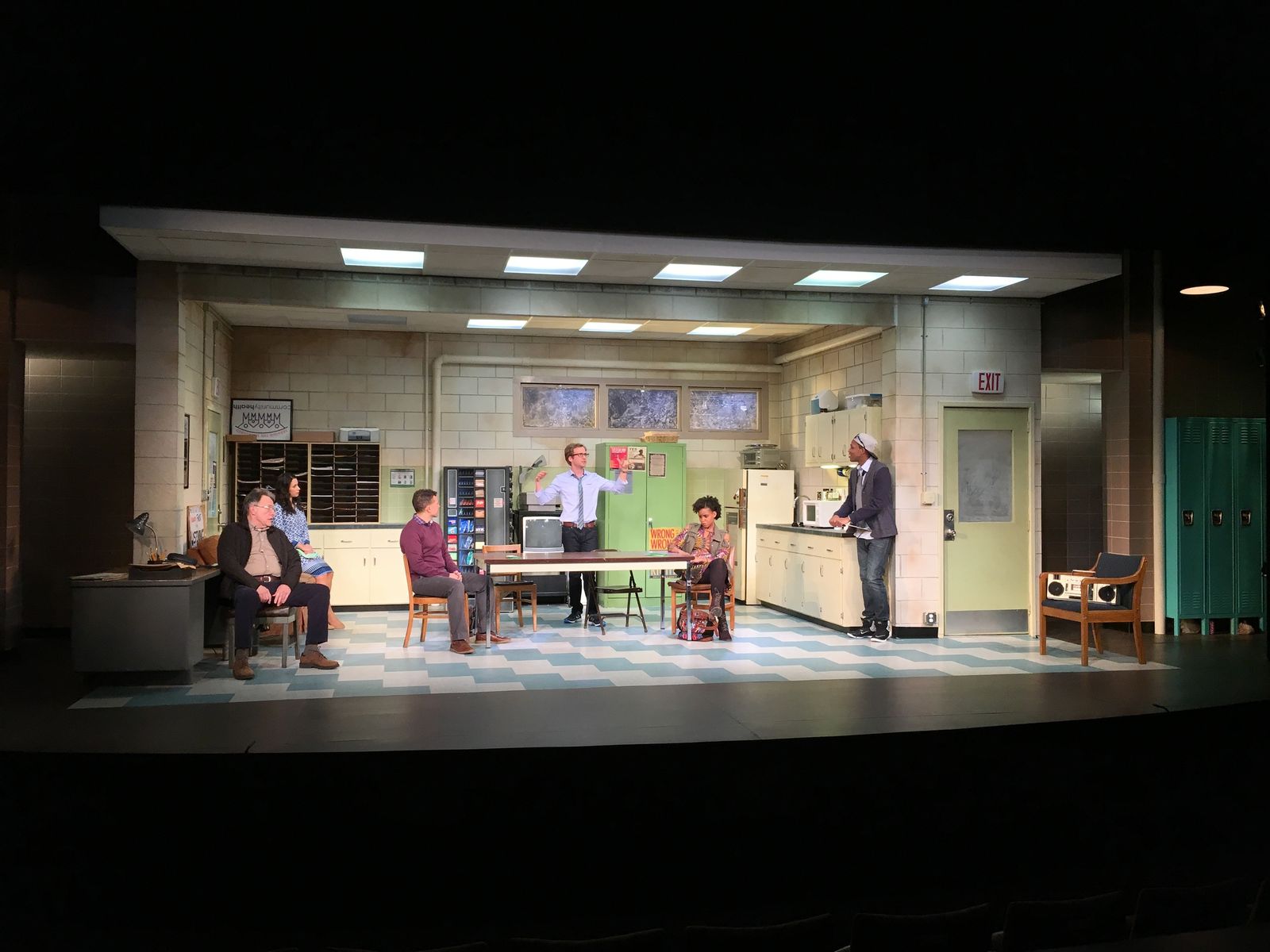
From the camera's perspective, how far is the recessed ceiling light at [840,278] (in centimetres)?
796

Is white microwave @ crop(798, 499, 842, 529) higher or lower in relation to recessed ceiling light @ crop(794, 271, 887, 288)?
lower

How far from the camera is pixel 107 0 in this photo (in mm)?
2641

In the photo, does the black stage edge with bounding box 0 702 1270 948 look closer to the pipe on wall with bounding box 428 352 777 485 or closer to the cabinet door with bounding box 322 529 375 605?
the cabinet door with bounding box 322 529 375 605

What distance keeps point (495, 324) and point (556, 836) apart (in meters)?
8.39

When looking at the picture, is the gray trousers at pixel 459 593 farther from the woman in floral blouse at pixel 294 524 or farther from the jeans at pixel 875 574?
the jeans at pixel 875 574

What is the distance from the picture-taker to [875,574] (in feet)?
29.0

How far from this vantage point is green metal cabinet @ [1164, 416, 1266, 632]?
9070 mm

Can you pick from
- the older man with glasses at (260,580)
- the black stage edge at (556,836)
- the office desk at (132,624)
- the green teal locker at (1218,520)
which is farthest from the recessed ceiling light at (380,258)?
the green teal locker at (1218,520)

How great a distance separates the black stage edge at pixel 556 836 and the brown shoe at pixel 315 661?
16.4 feet

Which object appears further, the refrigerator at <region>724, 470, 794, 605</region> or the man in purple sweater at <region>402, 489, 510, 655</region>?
the refrigerator at <region>724, 470, 794, 605</region>

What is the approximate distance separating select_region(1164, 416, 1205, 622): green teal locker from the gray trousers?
20.5 feet

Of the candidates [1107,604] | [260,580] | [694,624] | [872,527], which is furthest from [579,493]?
[1107,604]

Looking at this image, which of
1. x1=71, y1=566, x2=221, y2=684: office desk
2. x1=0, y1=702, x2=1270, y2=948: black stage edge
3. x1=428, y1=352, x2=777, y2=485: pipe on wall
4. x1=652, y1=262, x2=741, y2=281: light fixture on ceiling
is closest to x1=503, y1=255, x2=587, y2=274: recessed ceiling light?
x1=652, y1=262, x2=741, y2=281: light fixture on ceiling

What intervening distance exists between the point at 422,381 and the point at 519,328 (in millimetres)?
1262
